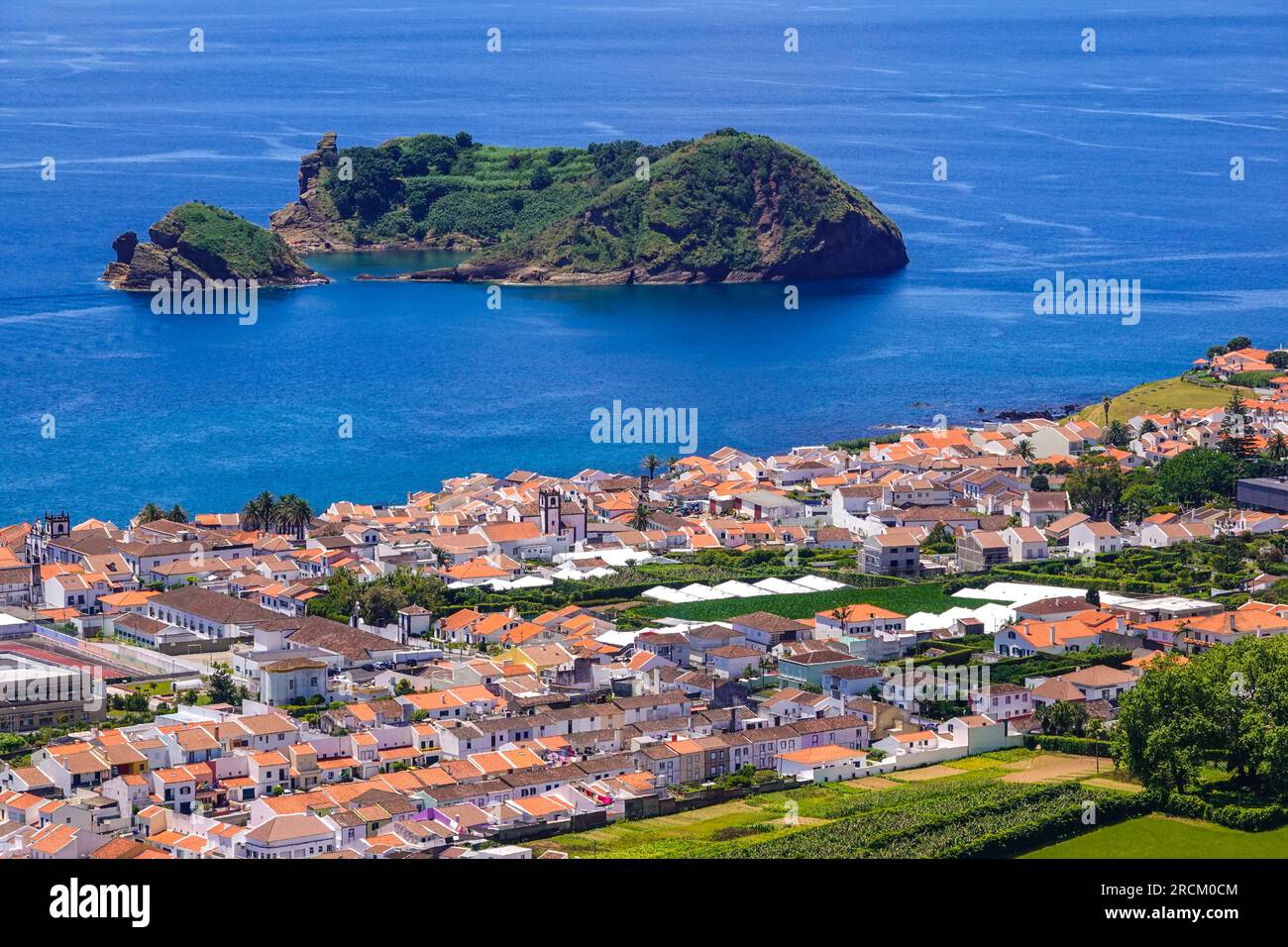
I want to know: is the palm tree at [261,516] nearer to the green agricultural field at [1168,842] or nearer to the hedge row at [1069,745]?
the hedge row at [1069,745]

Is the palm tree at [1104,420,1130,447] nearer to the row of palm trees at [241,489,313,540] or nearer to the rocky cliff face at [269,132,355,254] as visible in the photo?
the row of palm trees at [241,489,313,540]

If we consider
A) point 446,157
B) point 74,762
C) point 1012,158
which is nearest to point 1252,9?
point 1012,158

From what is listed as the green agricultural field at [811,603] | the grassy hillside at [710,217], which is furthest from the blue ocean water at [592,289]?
the green agricultural field at [811,603]

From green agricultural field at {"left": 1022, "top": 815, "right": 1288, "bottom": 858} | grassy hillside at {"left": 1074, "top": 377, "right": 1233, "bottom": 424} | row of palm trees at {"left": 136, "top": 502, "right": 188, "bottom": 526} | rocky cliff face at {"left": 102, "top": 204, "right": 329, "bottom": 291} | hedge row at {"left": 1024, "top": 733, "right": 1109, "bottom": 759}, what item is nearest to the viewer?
green agricultural field at {"left": 1022, "top": 815, "right": 1288, "bottom": 858}

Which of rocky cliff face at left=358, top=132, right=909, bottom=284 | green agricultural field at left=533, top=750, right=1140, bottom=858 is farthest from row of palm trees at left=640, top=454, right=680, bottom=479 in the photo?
rocky cliff face at left=358, top=132, right=909, bottom=284
